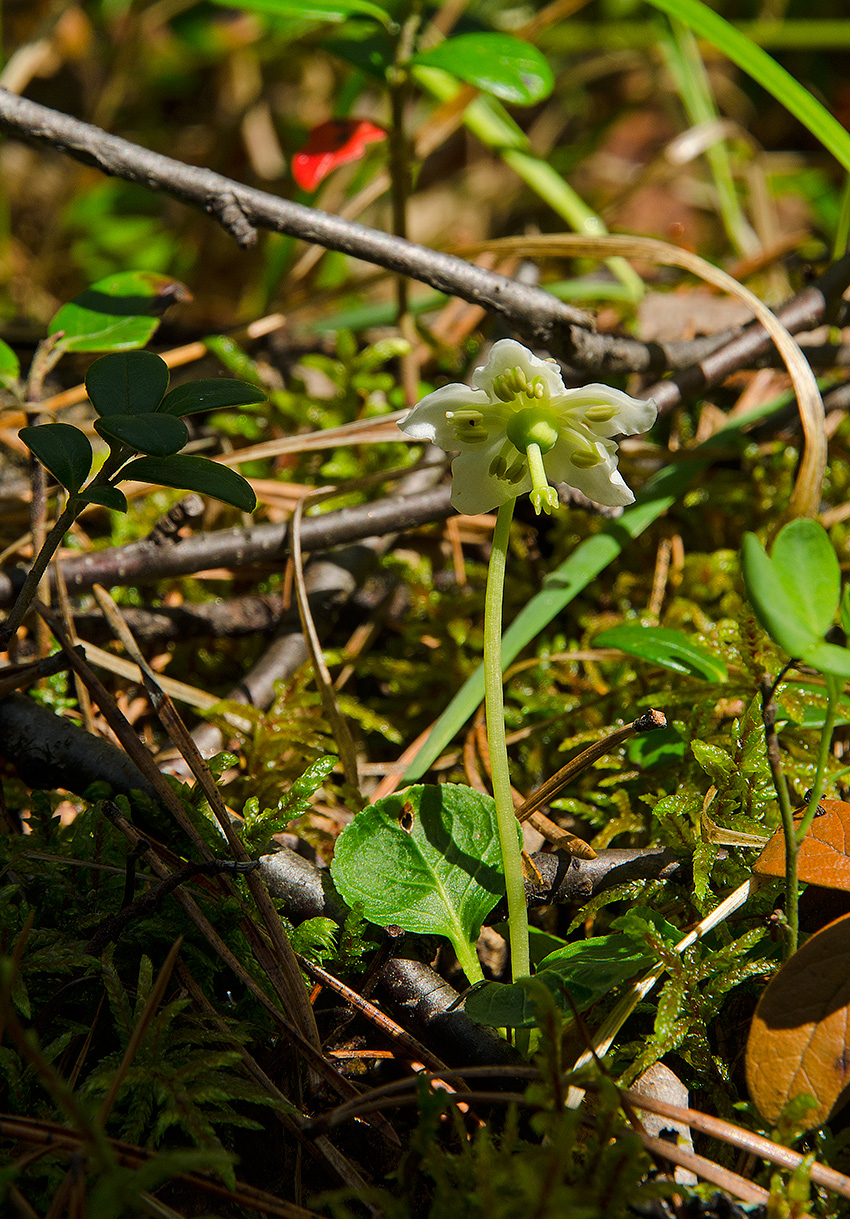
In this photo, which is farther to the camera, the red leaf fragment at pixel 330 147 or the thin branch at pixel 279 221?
the red leaf fragment at pixel 330 147

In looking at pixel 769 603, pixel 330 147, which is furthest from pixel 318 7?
pixel 769 603

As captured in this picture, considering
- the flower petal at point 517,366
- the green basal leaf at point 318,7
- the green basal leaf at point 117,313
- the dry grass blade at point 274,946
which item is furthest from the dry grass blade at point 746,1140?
the green basal leaf at point 318,7

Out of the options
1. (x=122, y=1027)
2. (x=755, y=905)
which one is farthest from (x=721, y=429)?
(x=122, y=1027)

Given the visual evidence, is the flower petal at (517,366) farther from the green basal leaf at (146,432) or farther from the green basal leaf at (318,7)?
the green basal leaf at (318,7)

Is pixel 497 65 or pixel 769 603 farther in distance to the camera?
pixel 497 65

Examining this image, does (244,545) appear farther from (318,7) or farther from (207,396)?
(318,7)
